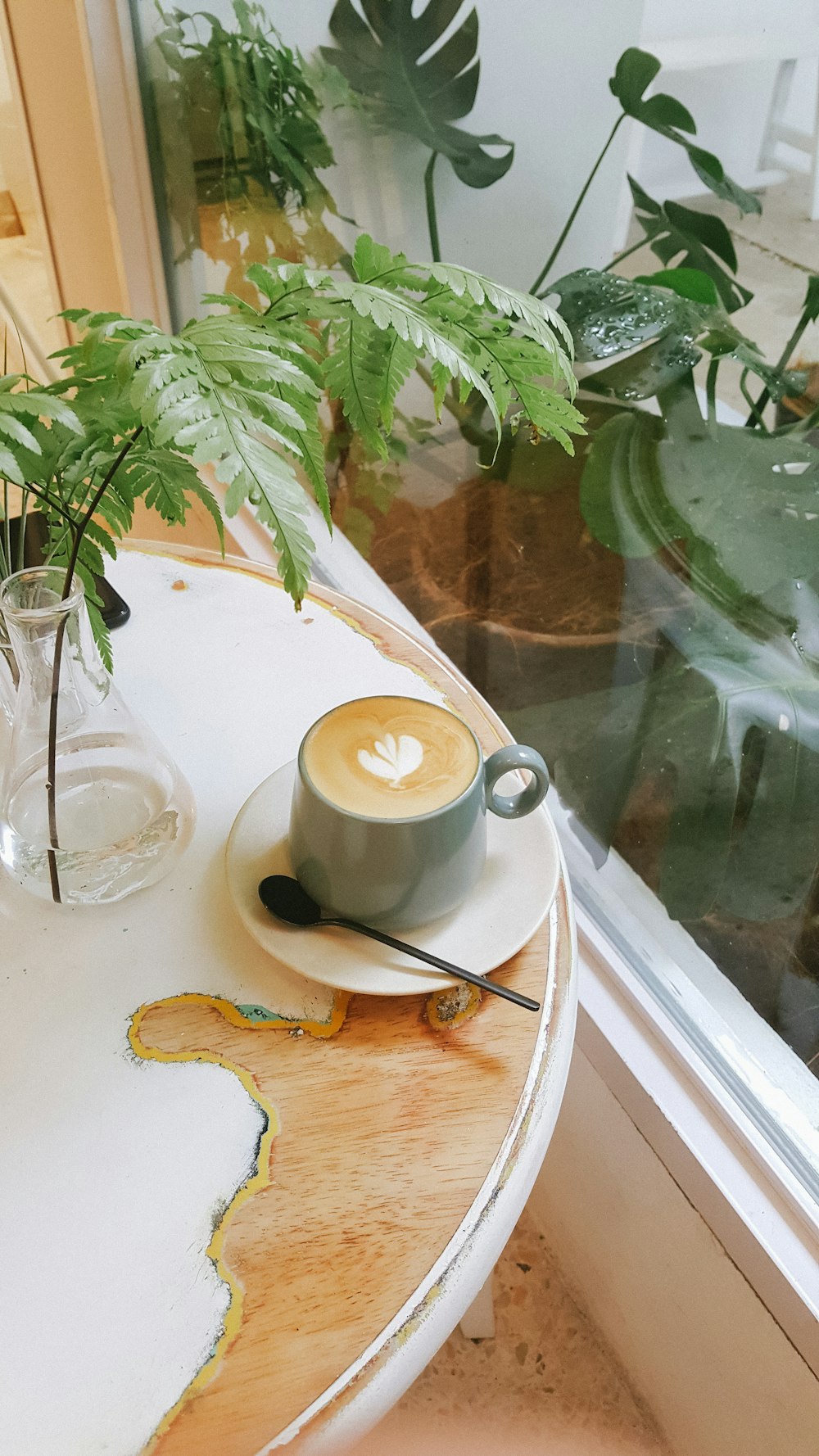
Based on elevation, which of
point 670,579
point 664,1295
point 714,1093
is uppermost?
point 670,579

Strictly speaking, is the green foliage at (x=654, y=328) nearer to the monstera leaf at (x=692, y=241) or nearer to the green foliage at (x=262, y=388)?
the monstera leaf at (x=692, y=241)

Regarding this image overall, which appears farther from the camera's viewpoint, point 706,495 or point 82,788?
point 706,495

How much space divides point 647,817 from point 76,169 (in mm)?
1199

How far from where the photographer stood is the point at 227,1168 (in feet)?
1.40

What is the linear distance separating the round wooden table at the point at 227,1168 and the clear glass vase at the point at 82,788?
0.05 feet

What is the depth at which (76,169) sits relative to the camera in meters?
1.48

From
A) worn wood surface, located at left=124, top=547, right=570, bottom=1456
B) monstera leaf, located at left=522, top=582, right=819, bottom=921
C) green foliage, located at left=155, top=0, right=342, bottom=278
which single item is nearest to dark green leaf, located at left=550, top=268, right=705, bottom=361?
monstera leaf, located at left=522, top=582, right=819, bottom=921

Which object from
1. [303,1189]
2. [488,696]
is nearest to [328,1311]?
[303,1189]

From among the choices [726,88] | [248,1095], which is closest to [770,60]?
[726,88]

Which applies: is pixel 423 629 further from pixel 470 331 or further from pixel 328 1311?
pixel 328 1311

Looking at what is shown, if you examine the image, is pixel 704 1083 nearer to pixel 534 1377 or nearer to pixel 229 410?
pixel 534 1377

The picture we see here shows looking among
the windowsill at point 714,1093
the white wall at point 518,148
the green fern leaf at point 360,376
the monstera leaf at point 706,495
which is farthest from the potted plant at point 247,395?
the white wall at point 518,148

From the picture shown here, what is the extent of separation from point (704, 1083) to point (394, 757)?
16.4 inches

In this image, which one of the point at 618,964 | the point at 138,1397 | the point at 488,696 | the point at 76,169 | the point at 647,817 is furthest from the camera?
the point at 76,169
